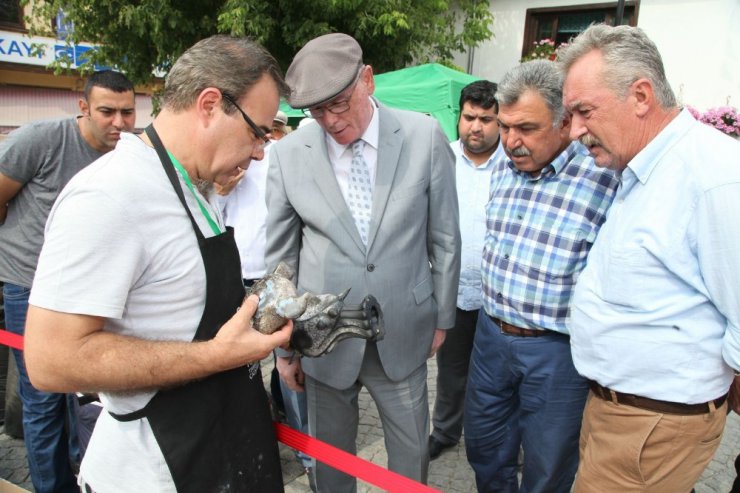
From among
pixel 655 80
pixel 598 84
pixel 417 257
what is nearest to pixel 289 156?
pixel 417 257

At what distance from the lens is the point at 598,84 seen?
1.65 meters

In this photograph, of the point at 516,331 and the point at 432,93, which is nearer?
the point at 516,331

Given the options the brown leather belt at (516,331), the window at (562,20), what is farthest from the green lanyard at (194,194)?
the window at (562,20)

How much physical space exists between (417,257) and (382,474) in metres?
0.91

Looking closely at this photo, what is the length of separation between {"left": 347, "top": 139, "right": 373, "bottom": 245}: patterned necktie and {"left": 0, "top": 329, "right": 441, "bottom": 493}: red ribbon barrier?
31.4 inches

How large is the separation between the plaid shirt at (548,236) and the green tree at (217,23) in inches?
211

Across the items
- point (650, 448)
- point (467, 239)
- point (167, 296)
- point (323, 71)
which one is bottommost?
point (650, 448)

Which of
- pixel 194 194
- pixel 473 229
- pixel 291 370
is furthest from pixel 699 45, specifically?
pixel 194 194

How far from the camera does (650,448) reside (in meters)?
1.67

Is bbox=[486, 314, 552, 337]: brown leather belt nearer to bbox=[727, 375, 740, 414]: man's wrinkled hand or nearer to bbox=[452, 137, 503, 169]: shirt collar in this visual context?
bbox=[727, 375, 740, 414]: man's wrinkled hand

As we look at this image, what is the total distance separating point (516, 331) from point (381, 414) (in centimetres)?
71

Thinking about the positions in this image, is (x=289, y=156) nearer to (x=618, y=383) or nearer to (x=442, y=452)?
(x=618, y=383)

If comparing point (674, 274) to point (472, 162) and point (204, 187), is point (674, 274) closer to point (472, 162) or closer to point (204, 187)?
point (204, 187)

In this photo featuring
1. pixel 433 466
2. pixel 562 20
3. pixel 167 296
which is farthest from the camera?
pixel 562 20
